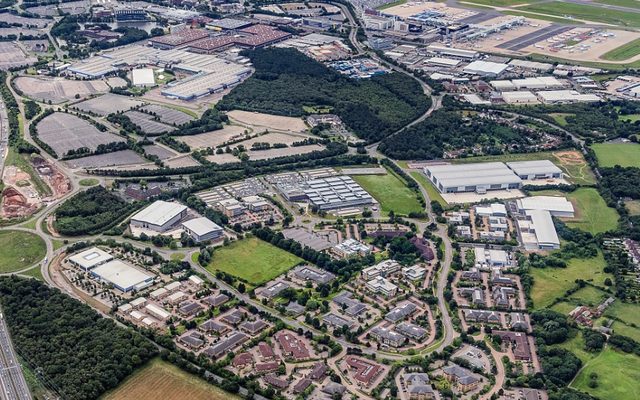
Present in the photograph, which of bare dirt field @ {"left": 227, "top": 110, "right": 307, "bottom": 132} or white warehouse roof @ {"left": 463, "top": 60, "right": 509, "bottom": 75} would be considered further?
white warehouse roof @ {"left": 463, "top": 60, "right": 509, "bottom": 75}

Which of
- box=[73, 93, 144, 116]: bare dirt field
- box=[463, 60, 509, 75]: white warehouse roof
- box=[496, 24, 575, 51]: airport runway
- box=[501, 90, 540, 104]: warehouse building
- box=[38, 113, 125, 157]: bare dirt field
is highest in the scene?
box=[496, 24, 575, 51]: airport runway

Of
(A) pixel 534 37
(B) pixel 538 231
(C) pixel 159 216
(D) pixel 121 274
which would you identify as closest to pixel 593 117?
(B) pixel 538 231

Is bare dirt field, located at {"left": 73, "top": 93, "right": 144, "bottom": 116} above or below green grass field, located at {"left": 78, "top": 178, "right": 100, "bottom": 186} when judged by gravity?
above

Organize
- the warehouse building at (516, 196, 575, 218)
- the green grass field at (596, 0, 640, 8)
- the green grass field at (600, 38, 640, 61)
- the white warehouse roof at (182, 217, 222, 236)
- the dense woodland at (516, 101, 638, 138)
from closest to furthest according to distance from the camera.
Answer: the white warehouse roof at (182, 217, 222, 236) → the warehouse building at (516, 196, 575, 218) → the dense woodland at (516, 101, 638, 138) → the green grass field at (600, 38, 640, 61) → the green grass field at (596, 0, 640, 8)

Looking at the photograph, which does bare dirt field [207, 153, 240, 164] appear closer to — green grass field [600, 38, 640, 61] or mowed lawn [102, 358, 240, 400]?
mowed lawn [102, 358, 240, 400]

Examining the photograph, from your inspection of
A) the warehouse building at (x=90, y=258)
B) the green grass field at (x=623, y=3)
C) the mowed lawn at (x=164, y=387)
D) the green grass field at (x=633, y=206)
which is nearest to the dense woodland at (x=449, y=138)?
the green grass field at (x=633, y=206)

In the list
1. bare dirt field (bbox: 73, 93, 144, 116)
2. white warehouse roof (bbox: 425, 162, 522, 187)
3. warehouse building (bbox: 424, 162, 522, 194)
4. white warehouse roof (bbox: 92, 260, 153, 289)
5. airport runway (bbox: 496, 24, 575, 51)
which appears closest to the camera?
white warehouse roof (bbox: 92, 260, 153, 289)

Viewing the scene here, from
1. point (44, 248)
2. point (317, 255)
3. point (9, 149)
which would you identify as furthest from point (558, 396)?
point (9, 149)

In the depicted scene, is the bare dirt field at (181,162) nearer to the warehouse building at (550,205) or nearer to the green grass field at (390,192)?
the green grass field at (390,192)

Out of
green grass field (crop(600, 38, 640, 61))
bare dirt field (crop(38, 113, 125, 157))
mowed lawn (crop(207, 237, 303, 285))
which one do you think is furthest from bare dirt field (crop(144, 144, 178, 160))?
green grass field (crop(600, 38, 640, 61))
